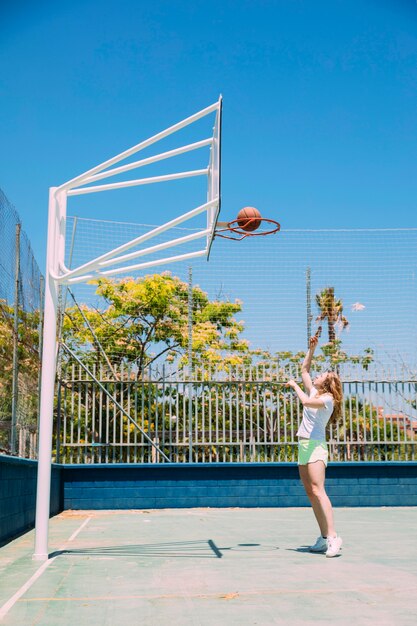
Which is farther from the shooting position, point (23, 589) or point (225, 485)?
point (225, 485)

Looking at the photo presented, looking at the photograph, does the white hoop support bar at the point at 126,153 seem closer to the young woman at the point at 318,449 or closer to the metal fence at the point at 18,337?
the metal fence at the point at 18,337

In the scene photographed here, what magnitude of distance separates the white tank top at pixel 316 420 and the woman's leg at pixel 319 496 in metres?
0.25

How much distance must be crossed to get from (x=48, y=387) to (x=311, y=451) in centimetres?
238

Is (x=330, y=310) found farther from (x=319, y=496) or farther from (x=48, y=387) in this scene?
(x=48, y=387)

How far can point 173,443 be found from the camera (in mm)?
12914

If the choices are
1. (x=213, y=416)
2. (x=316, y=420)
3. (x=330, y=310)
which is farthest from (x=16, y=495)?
(x=330, y=310)

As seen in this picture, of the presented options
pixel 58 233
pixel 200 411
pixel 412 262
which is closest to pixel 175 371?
pixel 200 411

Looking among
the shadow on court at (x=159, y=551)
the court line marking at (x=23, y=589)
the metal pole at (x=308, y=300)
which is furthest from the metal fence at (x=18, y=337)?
the metal pole at (x=308, y=300)

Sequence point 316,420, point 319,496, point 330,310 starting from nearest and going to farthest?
point 319,496 < point 316,420 < point 330,310

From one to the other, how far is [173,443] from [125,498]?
1.24 metres

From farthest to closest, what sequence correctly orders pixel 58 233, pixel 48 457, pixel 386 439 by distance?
pixel 386 439 → pixel 58 233 → pixel 48 457

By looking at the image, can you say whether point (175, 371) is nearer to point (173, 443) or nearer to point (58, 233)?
point (173, 443)

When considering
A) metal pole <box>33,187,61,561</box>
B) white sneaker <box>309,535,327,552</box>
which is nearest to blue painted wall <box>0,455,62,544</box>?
metal pole <box>33,187,61,561</box>

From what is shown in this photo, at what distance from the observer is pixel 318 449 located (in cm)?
655
